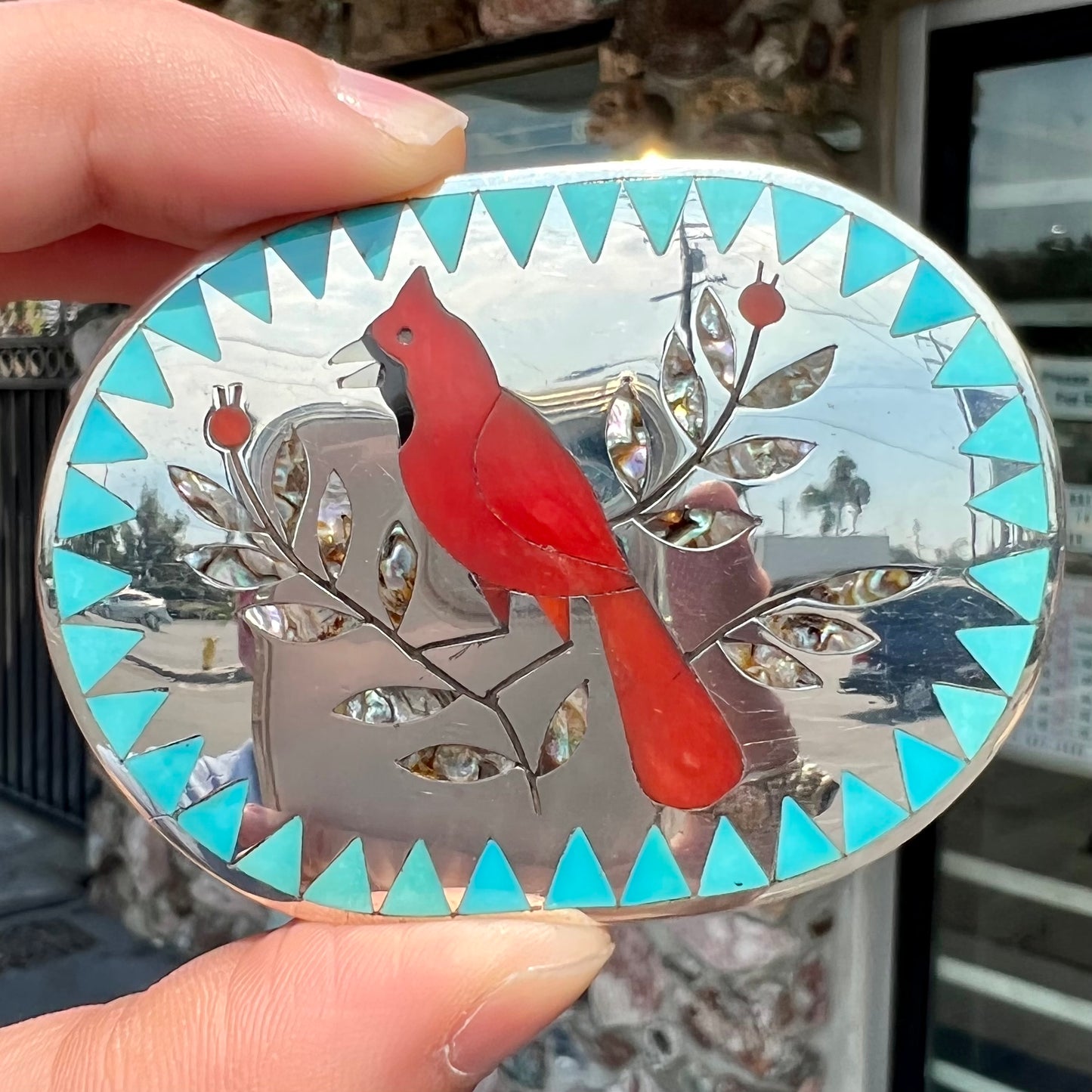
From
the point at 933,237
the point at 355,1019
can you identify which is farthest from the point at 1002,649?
the point at 933,237

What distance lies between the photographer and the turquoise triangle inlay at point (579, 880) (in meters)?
0.64

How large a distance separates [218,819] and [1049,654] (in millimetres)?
883

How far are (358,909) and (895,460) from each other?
17.9 inches

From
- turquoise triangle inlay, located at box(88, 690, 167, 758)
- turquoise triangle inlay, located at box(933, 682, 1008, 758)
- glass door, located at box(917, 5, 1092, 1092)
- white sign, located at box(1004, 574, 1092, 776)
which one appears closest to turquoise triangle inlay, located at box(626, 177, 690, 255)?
turquoise triangle inlay, located at box(933, 682, 1008, 758)

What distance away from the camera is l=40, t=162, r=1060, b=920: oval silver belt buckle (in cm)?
60

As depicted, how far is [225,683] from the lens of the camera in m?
0.64

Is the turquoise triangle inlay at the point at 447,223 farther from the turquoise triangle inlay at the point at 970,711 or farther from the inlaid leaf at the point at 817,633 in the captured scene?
the turquoise triangle inlay at the point at 970,711

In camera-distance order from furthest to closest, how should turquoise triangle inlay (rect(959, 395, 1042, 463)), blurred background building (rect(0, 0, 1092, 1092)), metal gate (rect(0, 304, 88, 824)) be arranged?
metal gate (rect(0, 304, 88, 824))
blurred background building (rect(0, 0, 1092, 1092))
turquoise triangle inlay (rect(959, 395, 1042, 463))

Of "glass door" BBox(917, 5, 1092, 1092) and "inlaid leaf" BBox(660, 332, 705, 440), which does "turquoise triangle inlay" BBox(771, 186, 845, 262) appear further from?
"glass door" BBox(917, 5, 1092, 1092)

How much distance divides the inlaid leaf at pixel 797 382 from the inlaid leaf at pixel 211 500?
0.32 meters

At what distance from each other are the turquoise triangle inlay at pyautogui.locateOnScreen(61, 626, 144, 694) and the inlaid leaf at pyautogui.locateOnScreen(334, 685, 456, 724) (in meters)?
0.15

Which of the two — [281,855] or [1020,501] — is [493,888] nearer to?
[281,855]

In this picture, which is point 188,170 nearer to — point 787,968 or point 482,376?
point 482,376

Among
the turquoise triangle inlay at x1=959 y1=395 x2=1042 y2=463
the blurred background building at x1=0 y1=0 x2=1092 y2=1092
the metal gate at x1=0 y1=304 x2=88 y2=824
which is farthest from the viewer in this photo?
the metal gate at x1=0 y1=304 x2=88 y2=824
